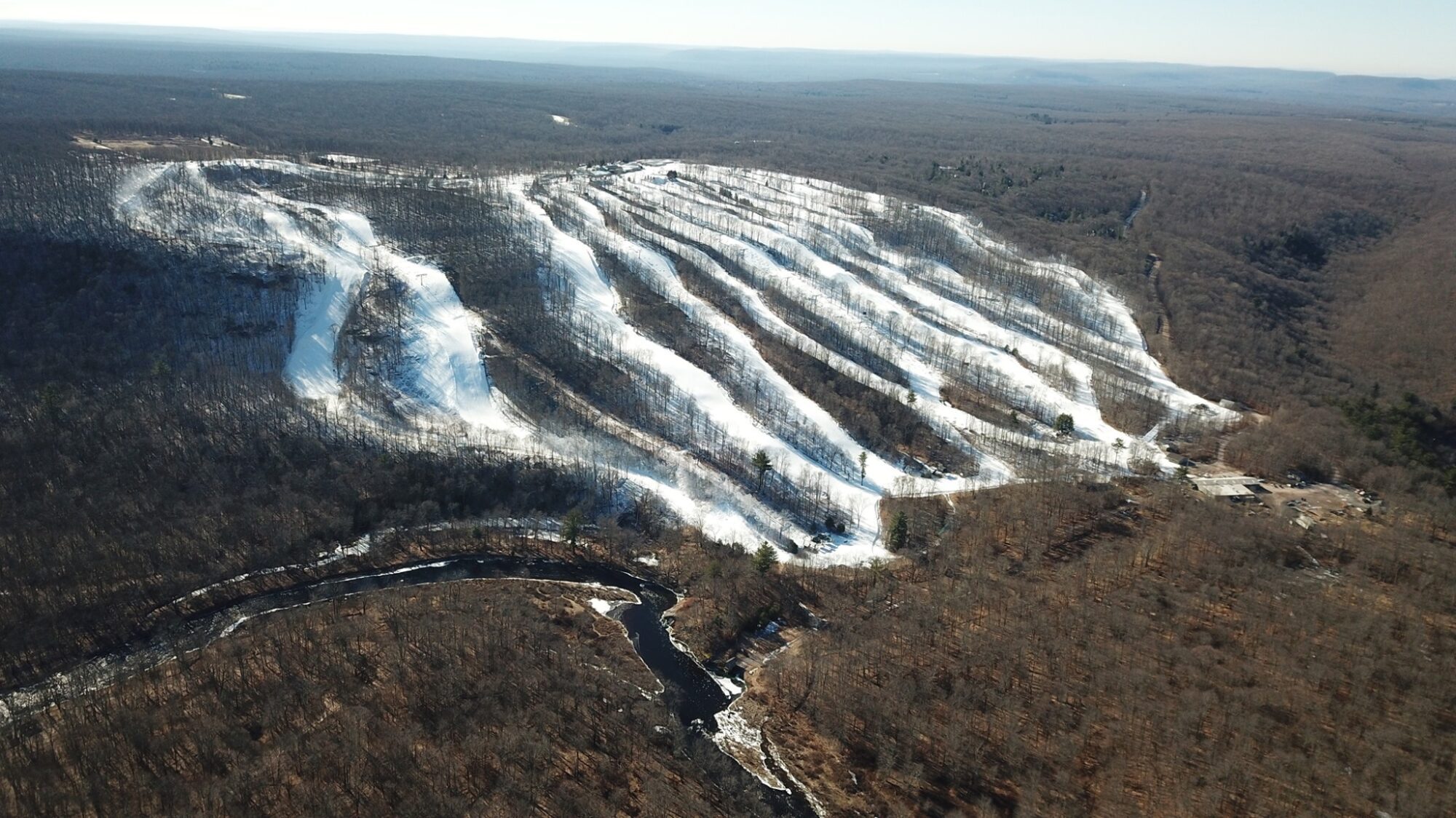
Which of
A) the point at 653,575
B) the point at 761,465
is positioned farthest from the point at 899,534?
the point at 653,575

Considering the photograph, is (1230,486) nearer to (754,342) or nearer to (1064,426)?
(1064,426)

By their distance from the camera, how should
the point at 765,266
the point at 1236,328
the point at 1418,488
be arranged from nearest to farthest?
1. the point at 1418,488
2. the point at 1236,328
3. the point at 765,266

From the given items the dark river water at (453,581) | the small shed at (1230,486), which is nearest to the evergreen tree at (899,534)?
the dark river water at (453,581)

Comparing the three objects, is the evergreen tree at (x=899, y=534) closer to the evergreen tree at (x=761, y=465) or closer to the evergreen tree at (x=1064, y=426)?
the evergreen tree at (x=761, y=465)

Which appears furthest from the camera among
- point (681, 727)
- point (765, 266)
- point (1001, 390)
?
point (765, 266)

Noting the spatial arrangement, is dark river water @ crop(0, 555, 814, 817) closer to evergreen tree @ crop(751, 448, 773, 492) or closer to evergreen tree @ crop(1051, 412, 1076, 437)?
evergreen tree @ crop(751, 448, 773, 492)

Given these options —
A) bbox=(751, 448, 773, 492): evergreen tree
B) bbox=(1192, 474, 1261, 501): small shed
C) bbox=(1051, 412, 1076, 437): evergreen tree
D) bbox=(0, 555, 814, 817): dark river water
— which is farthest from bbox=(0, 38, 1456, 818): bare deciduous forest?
bbox=(1051, 412, 1076, 437): evergreen tree

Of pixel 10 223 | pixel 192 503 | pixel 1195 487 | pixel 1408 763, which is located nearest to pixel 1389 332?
pixel 1195 487

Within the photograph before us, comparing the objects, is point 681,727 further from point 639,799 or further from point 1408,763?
point 1408,763
